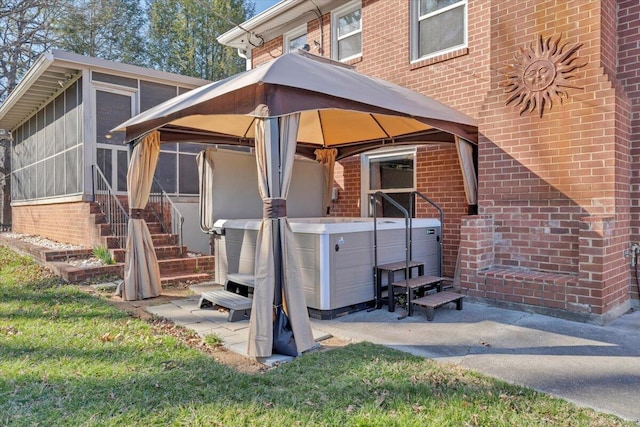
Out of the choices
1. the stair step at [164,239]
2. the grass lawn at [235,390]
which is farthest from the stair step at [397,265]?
the stair step at [164,239]

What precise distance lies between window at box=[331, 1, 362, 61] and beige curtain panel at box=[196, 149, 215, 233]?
3.73m

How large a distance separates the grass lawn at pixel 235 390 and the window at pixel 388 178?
4170 millimetres

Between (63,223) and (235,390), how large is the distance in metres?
8.44

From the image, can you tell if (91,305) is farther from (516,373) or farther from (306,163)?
(516,373)

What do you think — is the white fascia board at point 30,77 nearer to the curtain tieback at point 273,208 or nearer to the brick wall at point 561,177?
the curtain tieback at point 273,208

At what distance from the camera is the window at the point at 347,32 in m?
8.34

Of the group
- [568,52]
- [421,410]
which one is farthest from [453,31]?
[421,410]

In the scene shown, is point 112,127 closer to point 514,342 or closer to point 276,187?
point 276,187

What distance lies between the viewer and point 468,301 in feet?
17.7

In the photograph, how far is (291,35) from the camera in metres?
9.70

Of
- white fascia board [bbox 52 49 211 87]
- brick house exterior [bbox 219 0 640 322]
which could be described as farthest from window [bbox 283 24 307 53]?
brick house exterior [bbox 219 0 640 322]

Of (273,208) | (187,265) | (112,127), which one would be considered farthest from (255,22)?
(273,208)

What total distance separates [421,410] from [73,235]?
855 cm

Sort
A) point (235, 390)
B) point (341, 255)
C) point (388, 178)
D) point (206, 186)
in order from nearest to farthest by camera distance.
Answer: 1. point (235, 390)
2. point (341, 255)
3. point (206, 186)
4. point (388, 178)
